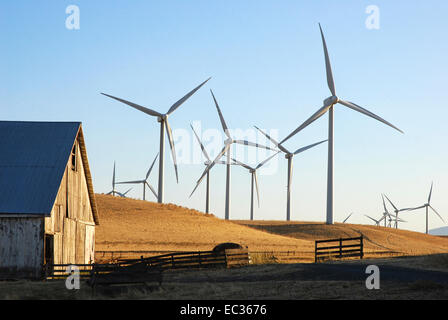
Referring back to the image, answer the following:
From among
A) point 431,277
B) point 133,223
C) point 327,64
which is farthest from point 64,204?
point 327,64

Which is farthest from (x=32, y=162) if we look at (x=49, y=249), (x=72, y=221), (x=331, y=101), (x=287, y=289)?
(x=331, y=101)

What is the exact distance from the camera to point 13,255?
96.3 feet

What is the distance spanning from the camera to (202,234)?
65.1 m

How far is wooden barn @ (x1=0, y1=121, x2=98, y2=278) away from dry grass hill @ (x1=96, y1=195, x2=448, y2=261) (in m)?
14.9

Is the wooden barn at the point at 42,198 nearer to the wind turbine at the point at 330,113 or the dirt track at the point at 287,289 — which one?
the dirt track at the point at 287,289

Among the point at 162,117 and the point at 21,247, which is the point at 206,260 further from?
the point at 162,117

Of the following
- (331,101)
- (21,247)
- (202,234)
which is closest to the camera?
(21,247)

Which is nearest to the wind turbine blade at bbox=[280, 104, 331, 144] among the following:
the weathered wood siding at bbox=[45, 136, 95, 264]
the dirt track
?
the weathered wood siding at bbox=[45, 136, 95, 264]

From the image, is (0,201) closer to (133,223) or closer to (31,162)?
(31,162)

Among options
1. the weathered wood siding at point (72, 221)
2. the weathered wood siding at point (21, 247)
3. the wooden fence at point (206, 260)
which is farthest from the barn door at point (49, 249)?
the wooden fence at point (206, 260)

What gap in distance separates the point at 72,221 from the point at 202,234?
3205cm

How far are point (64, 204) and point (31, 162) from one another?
2681mm

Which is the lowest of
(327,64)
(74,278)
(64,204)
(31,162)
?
(74,278)

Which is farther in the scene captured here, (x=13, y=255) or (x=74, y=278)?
(x=13, y=255)
